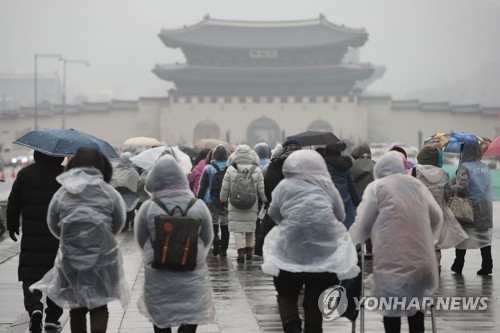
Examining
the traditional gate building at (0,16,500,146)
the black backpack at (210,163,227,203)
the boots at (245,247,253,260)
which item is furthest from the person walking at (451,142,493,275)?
the traditional gate building at (0,16,500,146)

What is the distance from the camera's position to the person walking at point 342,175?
33.2 feet

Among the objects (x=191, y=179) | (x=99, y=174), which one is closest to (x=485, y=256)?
(x=191, y=179)

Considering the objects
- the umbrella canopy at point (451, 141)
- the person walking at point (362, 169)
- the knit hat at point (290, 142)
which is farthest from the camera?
the umbrella canopy at point (451, 141)

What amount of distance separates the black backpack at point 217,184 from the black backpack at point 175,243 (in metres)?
6.55

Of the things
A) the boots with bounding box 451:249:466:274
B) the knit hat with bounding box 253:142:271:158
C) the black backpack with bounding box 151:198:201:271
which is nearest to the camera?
the black backpack with bounding box 151:198:201:271

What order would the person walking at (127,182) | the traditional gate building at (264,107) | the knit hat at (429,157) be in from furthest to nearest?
the traditional gate building at (264,107) < the person walking at (127,182) < the knit hat at (429,157)

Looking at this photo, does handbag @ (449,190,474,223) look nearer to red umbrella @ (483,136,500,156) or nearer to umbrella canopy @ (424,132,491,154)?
umbrella canopy @ (424,132,491,154)

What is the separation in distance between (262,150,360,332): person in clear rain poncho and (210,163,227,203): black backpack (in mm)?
6028

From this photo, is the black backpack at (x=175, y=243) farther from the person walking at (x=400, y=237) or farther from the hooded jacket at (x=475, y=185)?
the hooded jacket at (x=475, y=185)

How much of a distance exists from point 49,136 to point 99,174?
1.75 meters

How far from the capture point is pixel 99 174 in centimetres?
688

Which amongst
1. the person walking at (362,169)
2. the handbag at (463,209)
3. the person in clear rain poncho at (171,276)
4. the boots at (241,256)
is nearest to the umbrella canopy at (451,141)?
the person walking at (362,169)

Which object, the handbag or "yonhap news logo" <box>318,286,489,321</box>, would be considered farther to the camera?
the handbag

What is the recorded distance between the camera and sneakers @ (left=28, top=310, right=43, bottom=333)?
7812mm
